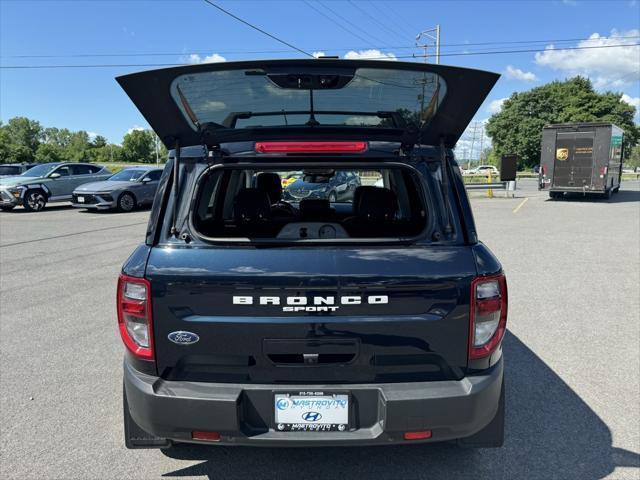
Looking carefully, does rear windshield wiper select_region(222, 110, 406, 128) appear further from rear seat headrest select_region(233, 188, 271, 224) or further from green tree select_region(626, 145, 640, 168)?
green tree select_region(626, 145, 640, 168)

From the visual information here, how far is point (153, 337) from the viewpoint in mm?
2186

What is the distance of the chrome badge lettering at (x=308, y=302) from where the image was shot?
2.14 meters

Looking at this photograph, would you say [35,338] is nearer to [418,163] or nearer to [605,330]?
[418,163]

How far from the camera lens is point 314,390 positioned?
7.06 feet

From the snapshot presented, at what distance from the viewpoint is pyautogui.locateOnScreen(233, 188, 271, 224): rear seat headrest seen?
322 centimetres

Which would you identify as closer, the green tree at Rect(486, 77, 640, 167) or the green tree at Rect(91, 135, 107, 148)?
the green tree at Rect(486, 77, 640, 167)

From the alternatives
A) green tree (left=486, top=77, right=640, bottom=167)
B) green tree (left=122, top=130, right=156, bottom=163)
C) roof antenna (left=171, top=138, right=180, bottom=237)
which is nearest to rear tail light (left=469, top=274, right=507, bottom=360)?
roof antenna (left=171, top=138, right=180, bottom=237)

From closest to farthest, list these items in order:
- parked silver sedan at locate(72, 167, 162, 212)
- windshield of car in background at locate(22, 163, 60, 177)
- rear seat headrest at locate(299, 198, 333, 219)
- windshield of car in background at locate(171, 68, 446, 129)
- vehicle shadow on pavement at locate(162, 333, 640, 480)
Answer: windshield of car in background at locate(171, 68, 446, 129)
vehicle shadow on pavement at locate(162, 333, 640, 480)
rear seat headrest at locate(299, 198, 333, 219)
parked silver sedan at locate(72, 167, 162, 212)
windshield of car in background at locate(22, 163, 60, 177)

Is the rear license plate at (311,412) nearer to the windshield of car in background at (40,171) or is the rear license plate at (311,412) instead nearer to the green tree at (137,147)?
the windshield of car in background at (40,171)

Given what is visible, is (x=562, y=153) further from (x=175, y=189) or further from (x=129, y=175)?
(x=175, y=189)

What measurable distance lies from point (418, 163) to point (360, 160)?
0.30 metres

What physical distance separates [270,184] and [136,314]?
2267mm

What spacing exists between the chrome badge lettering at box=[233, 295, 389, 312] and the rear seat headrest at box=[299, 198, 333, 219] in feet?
6.16

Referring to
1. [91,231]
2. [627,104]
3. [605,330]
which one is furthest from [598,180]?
[627,104]
